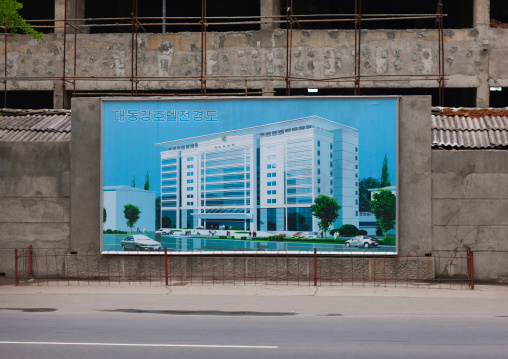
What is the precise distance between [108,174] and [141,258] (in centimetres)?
226

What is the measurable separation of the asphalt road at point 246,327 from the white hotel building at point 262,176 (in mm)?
2796

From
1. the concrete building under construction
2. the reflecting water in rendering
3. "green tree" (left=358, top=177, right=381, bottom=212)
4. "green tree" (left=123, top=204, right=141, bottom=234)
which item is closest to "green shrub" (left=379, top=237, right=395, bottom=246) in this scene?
"green tree" (left=358, top=177, right=381, bottom=212)

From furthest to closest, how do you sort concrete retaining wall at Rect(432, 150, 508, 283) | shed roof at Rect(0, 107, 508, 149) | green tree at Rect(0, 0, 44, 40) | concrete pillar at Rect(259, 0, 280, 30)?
1. concrete pillar at Rect(259, 0, 280, 30)
2. shed roof at Rect(0, 107, 508, 149)
3. concrete retaining wall at Rect(432, 150, 508, 283)
4. green tree at Rect(0, 0, 44, 40)

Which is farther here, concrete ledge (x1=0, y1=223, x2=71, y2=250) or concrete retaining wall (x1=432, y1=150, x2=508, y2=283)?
concrete ledge (x1=0, y1=223, x2=71, y2=250)

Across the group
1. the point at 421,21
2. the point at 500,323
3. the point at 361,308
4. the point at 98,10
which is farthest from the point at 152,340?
the point at 98,10

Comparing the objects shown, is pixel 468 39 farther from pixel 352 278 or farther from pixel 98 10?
pixel 98 10

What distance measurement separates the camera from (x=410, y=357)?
802cm

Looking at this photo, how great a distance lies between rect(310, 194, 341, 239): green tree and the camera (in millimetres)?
15312

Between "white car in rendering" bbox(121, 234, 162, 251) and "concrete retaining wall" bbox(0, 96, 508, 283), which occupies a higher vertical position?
"concrete retaining wall" bbox(0, 96, 508, 283)

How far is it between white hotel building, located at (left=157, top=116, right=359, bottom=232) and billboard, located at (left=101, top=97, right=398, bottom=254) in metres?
0.02

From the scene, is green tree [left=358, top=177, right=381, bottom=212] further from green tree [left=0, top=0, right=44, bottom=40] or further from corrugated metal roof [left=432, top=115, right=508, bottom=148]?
green tree [left=0, top=0, right=44, bottom=40]

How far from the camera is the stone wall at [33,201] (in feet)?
51.6

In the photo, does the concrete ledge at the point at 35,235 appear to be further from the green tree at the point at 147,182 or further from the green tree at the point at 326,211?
the green tree at the point at 326,211

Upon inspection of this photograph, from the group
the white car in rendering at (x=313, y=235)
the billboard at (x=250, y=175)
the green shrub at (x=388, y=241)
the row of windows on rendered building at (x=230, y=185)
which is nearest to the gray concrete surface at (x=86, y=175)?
the billboard at (x=250, y=175)
